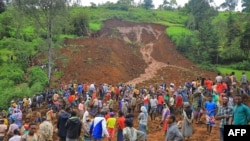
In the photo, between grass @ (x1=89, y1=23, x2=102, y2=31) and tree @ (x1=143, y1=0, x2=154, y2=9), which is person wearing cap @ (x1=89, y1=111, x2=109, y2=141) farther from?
tree @ (x1=143, y1=0, x2=154, y2=9)

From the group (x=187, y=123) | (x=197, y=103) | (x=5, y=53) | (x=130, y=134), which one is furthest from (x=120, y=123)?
(x=5, y=53)

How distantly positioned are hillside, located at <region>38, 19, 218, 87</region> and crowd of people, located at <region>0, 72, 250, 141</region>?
10.7m

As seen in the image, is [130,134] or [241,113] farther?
[130,134]

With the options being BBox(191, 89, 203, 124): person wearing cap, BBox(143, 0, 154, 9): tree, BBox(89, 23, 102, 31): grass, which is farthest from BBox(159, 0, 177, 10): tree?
BBox(191, 89, 203, 124): person wearing cap

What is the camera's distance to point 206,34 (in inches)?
1527

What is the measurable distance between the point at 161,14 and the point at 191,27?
52.8 feet

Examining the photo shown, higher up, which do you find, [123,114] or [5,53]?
[123,114]

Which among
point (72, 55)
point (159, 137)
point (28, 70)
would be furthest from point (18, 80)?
point (159, 137)

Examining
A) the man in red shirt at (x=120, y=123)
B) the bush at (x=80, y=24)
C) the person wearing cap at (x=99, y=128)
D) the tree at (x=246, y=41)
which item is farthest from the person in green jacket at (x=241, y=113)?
the bush at (x=80, y=24)

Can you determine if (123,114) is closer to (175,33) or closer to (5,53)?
(5,53)

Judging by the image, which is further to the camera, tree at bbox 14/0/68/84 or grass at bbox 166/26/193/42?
grass at bbox 166/26/193/42

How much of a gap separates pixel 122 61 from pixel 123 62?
32 cm

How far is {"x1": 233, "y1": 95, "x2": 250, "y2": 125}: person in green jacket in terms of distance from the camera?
7.84 m

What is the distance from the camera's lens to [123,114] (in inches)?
442
